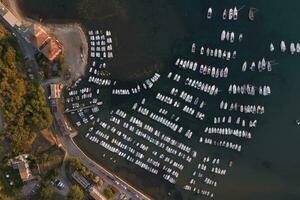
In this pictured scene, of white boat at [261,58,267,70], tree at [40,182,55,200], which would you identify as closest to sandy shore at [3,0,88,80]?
tree at [40,182,55,200]

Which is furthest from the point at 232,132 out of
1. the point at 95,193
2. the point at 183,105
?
the point at 95,193

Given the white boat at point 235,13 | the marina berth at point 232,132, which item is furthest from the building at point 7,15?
the marina berth at point 232,132

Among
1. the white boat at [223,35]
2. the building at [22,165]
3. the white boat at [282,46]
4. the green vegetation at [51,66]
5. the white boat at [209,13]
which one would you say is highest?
the white boat at [209,13]

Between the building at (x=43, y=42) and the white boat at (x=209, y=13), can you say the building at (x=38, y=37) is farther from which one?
the white boat at (x=209, y=13)

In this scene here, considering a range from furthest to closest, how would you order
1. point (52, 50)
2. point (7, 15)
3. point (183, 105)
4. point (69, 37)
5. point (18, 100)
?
point (69, 37) → point (183, 105) → point (18, 100) → point (7, 15) → point (52, 50)

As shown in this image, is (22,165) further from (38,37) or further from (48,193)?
(38,37)

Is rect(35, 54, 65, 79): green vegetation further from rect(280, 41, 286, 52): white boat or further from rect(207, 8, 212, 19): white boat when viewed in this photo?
rect(280, 41, 286, 52): white boat

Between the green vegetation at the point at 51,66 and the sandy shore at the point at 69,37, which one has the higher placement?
the sandy shore at the point at 69,37
